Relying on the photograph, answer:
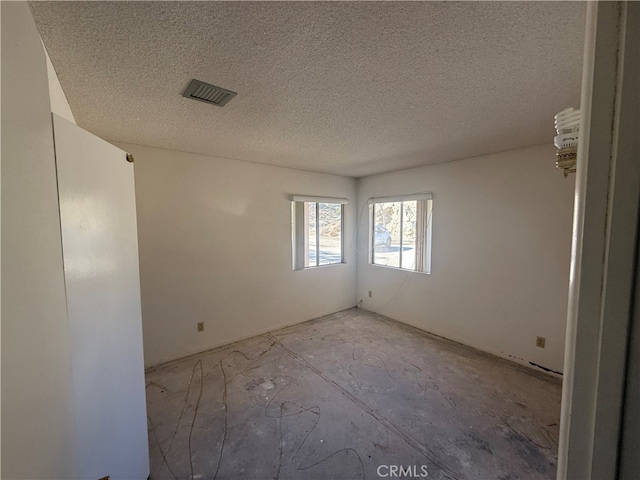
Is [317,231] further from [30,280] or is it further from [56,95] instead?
[30,280]

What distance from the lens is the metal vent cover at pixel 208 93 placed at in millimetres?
1396

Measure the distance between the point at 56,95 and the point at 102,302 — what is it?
3.38ft

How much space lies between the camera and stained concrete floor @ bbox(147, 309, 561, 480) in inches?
61.8

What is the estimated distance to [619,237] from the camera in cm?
33

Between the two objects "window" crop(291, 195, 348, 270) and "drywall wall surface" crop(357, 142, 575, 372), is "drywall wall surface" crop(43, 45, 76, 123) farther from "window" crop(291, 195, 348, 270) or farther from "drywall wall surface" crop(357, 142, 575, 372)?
"drywall wall surface" crop(357, 142, 575, 372)

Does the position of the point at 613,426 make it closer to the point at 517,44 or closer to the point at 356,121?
the point at 517,44

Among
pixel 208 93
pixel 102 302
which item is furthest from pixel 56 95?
pixel 102 302

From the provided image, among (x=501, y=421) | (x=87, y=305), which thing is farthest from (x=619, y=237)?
(x=501, y=421)

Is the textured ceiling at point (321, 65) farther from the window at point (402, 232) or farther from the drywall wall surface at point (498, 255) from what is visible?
the window at point (402, 232)

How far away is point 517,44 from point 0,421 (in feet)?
6.55
